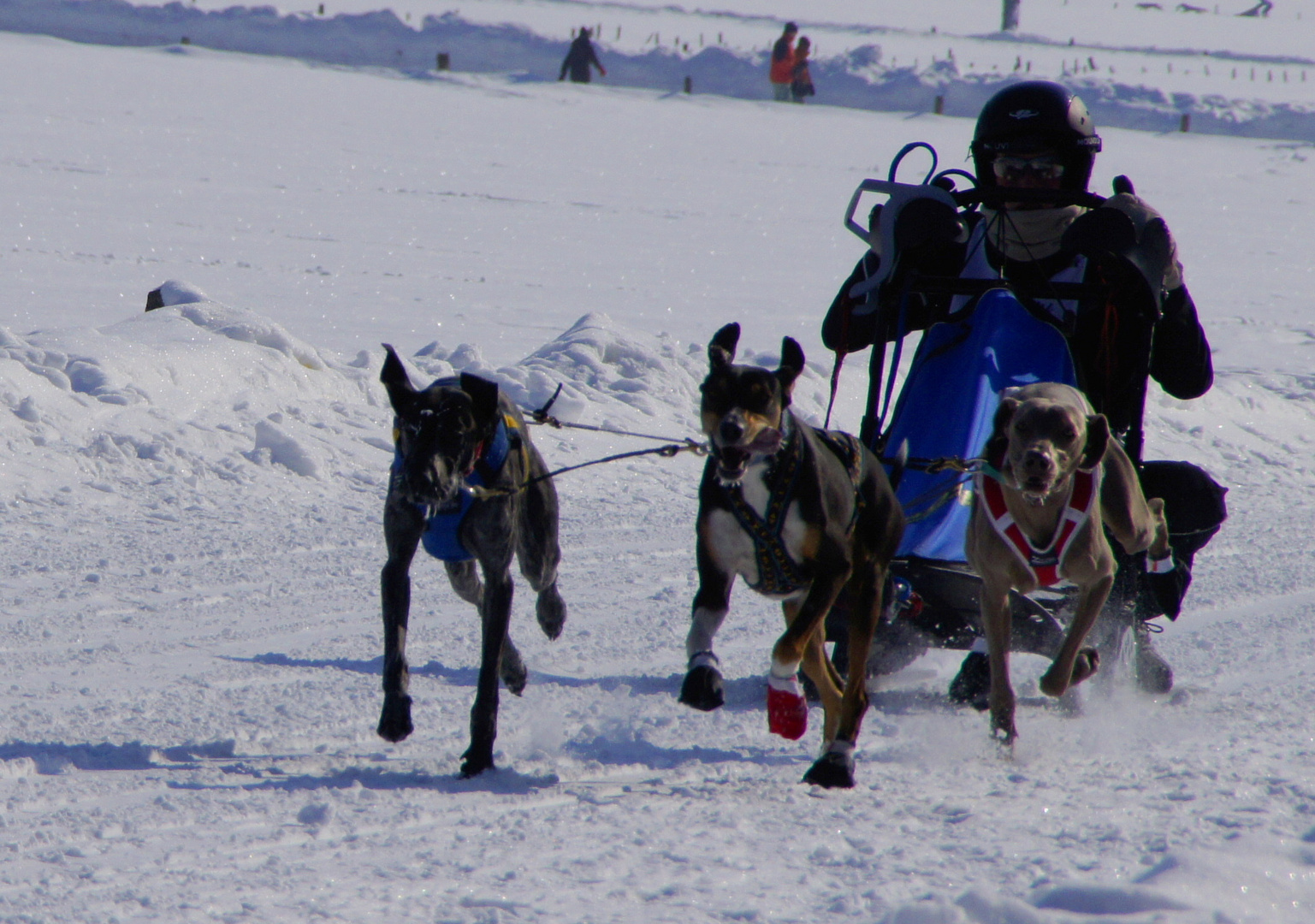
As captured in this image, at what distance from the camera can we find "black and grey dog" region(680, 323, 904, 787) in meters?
3.32

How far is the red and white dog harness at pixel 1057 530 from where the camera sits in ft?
12.5

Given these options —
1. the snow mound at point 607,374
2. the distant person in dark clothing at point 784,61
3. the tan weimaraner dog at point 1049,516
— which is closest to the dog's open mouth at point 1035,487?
the tan weimaraner dog at point 1049,516

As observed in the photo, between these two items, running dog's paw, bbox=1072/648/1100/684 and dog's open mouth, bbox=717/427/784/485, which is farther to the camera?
running dog's paw, bbox=1072/648/1100/684

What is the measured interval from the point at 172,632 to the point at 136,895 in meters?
2.24

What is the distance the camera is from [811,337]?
12.1 metres

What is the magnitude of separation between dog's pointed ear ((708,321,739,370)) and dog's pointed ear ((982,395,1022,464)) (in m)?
0.76

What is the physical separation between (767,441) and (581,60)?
27884mm

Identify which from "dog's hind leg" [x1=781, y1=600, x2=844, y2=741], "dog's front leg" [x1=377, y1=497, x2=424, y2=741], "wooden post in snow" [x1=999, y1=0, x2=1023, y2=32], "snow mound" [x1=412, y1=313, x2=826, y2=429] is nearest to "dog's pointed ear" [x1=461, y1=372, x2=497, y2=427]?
"dog's front leg" [x1=377, y1=497, x2=424, y2=741]

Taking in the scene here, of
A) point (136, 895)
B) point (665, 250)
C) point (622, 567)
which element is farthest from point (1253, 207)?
point (136, 895)

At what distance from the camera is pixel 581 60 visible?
30.1 m

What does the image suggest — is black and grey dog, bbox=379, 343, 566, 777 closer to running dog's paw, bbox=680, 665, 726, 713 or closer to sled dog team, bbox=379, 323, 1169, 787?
sled dog team, bbox=379, 323, 1169, 787

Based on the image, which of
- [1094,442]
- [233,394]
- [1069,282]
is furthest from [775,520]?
[233,394]

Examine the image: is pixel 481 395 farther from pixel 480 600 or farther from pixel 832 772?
pixel 832 772

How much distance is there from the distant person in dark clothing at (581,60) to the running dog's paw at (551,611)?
2622cm
